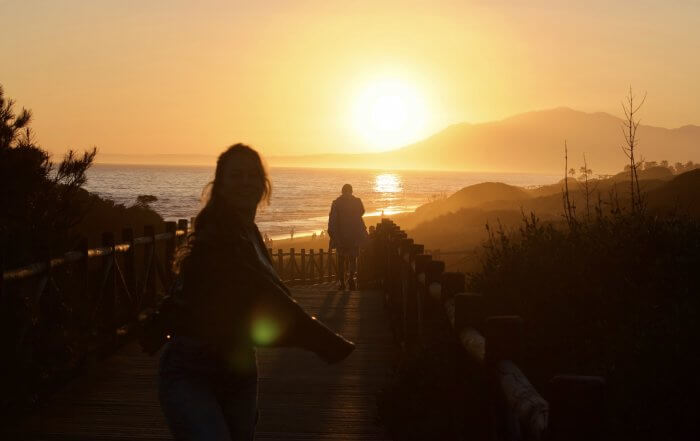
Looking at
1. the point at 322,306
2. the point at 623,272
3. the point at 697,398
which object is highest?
the point at 623,272

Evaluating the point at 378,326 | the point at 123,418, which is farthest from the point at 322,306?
the point at 123,418

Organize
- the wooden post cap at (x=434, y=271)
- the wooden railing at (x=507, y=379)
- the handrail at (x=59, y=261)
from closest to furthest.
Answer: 1. the wooden railing at (x=507, y=379)
2. the handrail at (x=59, y=261)
3. the wooden post cap at (x=434, y=271)

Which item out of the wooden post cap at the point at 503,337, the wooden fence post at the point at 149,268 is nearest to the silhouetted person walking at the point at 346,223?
the wooden fence post at the point at 149,268

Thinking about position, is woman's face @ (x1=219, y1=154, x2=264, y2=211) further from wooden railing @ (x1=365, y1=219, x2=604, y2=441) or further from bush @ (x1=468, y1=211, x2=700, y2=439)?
bush @ (x1=468, y1=211, x2=700, y2=439)

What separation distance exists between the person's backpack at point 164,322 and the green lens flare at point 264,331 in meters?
0.34

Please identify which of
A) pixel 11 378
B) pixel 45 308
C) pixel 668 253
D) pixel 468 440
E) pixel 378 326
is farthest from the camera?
pixel 378 326

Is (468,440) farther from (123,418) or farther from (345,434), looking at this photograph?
(123,418)

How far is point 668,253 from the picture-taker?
670cm

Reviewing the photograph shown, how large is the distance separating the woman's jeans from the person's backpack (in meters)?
0.09

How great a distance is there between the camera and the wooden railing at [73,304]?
23.9ft

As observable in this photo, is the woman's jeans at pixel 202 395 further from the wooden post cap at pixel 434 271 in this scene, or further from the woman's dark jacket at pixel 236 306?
the wooden post cap at pixel 434 271

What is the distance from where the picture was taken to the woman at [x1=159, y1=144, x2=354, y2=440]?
3.67 meters

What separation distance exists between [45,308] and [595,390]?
22.0 ft

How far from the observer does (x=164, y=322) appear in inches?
151
